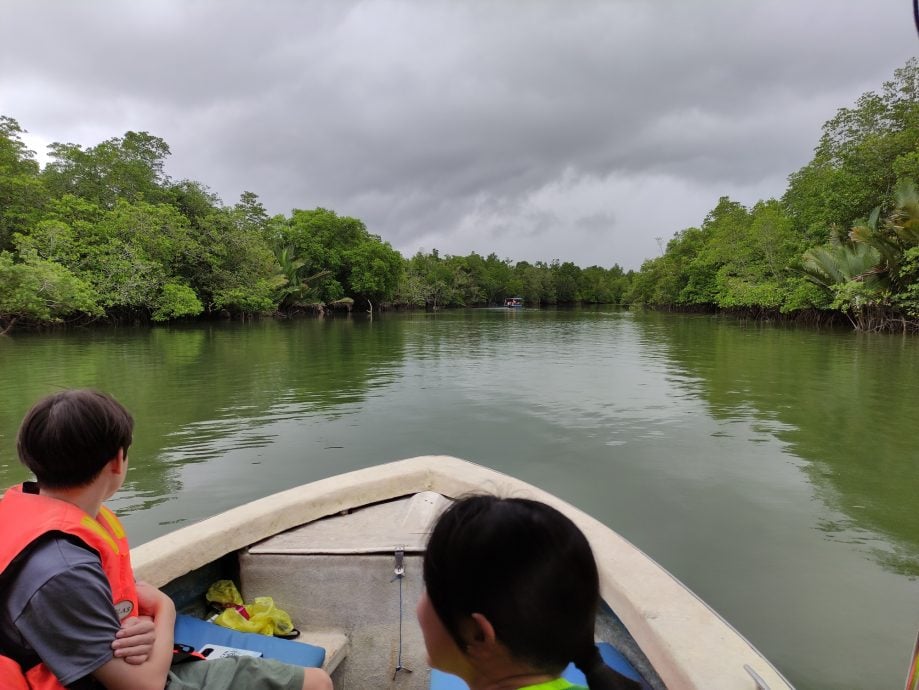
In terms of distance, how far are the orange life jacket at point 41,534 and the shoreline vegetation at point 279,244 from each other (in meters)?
23.6

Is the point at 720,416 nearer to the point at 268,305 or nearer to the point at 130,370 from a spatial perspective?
the point at 130,370

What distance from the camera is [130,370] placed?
40.3 ft

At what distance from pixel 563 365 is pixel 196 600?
12252mm

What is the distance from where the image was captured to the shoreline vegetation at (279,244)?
21.3 m

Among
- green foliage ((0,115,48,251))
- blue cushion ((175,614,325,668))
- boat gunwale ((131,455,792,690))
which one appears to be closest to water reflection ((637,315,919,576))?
boat gunwale ((131,455,792,690))

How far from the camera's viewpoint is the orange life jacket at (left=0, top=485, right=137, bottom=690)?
1.11 metres

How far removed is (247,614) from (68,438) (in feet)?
4.24

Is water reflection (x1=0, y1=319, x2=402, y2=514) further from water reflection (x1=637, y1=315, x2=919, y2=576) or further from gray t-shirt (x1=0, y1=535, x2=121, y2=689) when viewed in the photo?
water reflection (x1=637, y1=315, x2=919, y2=576)

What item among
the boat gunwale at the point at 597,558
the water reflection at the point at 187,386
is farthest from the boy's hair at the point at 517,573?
the water reflection at the point at 187,386

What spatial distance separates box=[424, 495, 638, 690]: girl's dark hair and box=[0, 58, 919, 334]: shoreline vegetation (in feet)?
76.4

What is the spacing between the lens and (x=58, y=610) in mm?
1117

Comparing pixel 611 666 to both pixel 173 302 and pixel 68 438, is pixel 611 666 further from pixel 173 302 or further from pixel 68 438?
pixel 173 302

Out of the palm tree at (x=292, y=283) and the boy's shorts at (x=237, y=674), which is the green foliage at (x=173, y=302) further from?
the boy's shorts at (x=237, y=674)

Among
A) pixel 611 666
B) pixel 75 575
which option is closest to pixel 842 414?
pixel 611 666
